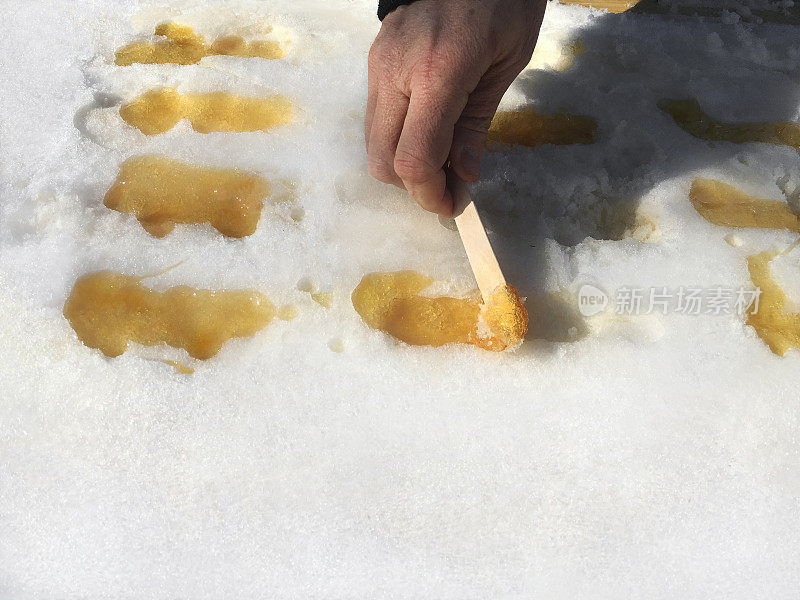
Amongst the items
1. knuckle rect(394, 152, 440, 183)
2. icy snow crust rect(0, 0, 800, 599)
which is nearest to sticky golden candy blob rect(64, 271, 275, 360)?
icy snow crust rect(0, 0, 800, 599)

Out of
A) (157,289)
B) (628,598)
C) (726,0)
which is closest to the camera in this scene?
(628,598)

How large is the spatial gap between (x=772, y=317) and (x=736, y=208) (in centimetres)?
17

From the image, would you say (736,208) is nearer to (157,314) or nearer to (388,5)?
(388,5)

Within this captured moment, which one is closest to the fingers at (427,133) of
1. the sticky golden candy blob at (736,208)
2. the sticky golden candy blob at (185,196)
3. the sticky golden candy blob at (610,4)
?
the sticky golden candy blob at (185,196)

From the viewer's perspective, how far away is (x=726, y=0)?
1188 millimetres

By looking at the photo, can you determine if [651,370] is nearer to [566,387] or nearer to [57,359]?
[566,387]

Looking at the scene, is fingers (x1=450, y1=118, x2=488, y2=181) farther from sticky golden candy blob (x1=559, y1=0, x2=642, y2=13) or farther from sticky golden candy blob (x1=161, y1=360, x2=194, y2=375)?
sticky golden candy blob (x1=559, y1=0, x2=642, y2=13)

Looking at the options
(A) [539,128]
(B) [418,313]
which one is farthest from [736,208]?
(B) [418,313]

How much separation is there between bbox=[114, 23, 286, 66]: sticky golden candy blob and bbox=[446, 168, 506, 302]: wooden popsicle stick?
0.45m

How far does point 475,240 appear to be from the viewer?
812 mm

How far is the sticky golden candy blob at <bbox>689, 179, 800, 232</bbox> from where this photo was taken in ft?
2.93

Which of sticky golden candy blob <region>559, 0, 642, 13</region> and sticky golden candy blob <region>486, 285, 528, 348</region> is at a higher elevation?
sticky golden candy blob <region>559, 0, 642, 13</region>

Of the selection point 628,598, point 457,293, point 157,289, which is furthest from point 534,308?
point 157,289

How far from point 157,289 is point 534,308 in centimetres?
47
